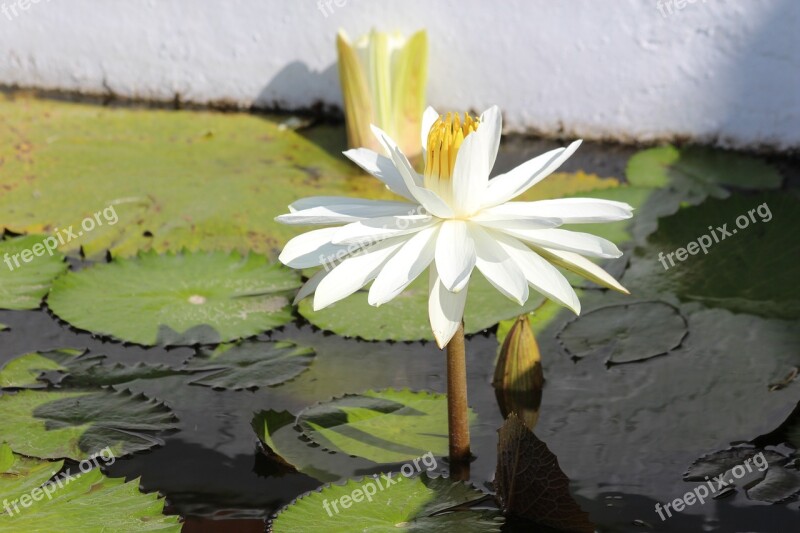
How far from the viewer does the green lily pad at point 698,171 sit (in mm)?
2449

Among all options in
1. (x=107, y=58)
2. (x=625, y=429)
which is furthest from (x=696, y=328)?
(x=107, y=58)

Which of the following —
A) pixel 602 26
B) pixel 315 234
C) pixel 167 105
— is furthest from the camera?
pixel 167 105

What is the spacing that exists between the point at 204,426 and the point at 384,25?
161 cm

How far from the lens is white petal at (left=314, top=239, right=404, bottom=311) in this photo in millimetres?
1208

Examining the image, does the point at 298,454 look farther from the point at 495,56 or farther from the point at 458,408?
the point at 495,56

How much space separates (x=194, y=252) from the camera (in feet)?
6.88

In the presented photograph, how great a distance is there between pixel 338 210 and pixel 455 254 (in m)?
0.21

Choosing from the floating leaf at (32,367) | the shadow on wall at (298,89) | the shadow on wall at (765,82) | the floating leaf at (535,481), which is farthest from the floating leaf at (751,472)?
the shadow on wall at (298,89)

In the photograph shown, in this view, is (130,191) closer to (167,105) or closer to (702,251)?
(167,105)

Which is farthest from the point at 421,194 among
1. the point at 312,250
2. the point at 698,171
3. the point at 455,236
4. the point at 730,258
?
the point at 698,171

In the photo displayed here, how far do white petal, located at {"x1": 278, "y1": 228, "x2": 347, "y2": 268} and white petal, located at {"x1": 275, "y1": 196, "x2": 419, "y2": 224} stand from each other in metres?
0.02

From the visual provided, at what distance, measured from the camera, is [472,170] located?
1.23 metres

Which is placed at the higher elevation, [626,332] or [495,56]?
[495,56]

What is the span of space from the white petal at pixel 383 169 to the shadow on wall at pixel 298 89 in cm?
156
